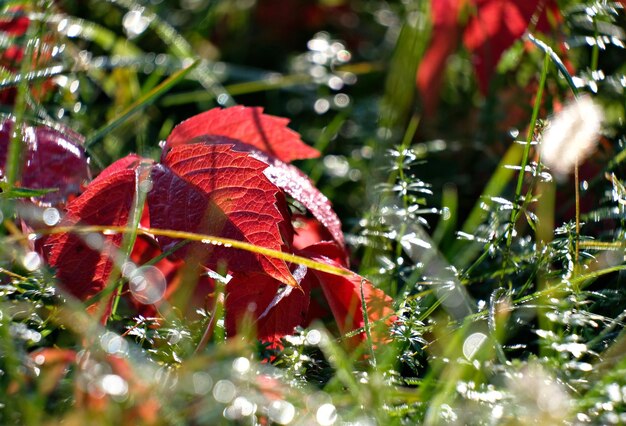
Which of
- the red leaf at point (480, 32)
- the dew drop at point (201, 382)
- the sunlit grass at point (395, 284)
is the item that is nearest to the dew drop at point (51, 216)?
the sunlit grass at point (395, 284)

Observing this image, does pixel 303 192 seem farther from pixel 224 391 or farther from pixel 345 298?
pixel 224 391

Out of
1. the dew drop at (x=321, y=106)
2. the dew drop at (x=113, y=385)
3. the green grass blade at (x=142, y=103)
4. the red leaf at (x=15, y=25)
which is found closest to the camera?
the dew drop at (x=113, y=385)

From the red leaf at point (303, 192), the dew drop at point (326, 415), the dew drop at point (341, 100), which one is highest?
the red leaf at point (303, 192)

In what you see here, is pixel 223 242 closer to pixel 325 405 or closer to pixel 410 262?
pixel 325 405

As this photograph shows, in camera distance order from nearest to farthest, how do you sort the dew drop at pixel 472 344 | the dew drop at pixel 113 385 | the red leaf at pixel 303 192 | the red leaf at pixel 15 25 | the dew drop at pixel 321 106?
the dew drop at pixel 113 385
the dew drop at pixel 472 344
the red leaf at pixel 303 192
the red leaf at pixel 15 25
the dew drop at pixel 321 106

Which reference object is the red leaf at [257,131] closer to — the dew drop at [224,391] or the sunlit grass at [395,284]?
the sunlit grass at [395,284]
